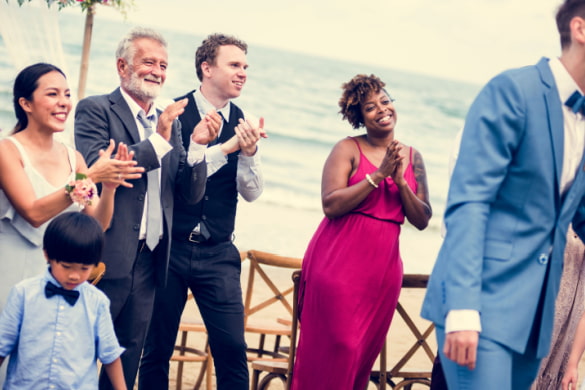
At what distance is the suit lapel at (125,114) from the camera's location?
4129mm

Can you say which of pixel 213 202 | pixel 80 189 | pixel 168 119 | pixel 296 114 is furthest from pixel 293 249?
pixel 296 114

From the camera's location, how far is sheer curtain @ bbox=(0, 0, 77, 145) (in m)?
9.25

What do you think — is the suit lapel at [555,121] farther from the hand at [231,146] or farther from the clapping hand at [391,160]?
the hand at [231,146]

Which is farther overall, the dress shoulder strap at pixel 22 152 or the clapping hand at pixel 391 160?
the clapping hand at pixel 391 160

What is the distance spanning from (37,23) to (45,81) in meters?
6.44

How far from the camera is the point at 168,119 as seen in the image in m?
4.06

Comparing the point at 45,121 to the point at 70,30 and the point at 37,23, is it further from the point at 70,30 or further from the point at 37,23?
the point at 70,30

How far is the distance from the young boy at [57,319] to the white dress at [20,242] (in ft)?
1.02

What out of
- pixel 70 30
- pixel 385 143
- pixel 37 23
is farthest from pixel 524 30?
pixel 385 143

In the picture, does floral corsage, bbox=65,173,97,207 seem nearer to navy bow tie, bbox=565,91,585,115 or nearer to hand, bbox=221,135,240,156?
hand, bbox=221,135,240,156

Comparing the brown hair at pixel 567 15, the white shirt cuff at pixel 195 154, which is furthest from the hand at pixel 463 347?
the white shirt cuff at pixel 195 154

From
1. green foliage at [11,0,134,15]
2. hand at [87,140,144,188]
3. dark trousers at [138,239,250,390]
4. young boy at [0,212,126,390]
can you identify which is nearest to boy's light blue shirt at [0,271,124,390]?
young boy at [0,212,126,390]

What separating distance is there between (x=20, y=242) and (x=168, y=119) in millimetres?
877

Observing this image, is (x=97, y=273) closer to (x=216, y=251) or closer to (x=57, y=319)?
(x=57, y=319)
